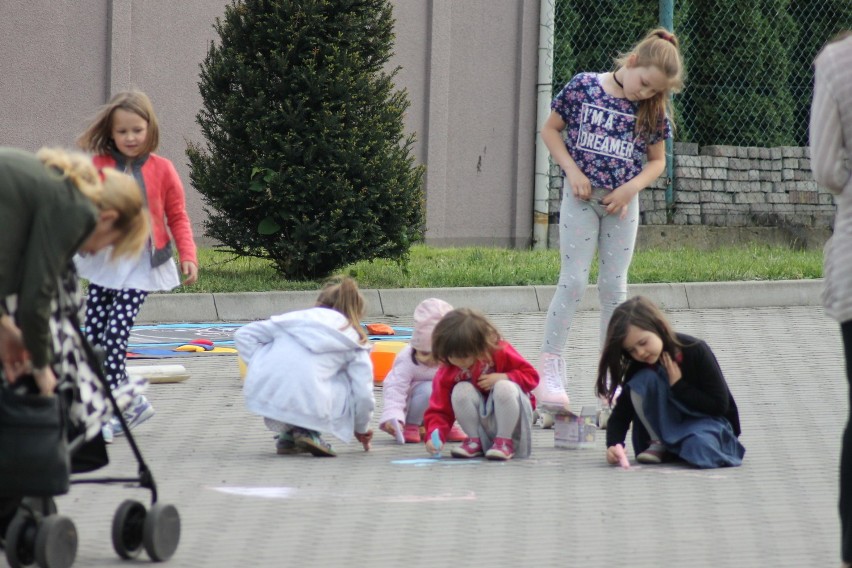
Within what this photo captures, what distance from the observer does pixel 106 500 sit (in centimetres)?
532

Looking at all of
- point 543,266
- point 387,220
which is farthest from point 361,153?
point 543,266

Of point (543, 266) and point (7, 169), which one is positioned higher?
point (7, 169)

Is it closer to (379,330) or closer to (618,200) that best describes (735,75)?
(379,330)

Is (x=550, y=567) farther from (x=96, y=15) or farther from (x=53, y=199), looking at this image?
(x=96, y=15)

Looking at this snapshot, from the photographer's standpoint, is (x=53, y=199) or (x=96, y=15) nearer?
(x=53, y=199)

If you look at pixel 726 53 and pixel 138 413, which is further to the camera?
pixel 726 53

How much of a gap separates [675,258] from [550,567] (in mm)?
10541

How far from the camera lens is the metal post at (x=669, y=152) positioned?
16172 millimetres

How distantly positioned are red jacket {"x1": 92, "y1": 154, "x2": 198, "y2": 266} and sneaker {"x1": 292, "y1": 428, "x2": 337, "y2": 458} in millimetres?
961

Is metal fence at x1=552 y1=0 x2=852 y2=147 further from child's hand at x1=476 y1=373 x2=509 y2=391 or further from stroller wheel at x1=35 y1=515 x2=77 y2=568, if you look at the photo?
stroller wheel at x1=35 y1=515 x2=77 y2=568

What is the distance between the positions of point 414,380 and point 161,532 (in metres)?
2.48

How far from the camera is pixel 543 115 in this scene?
56.6 ft

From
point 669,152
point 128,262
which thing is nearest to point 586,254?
point 128,262

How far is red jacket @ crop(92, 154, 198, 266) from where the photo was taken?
666cm
